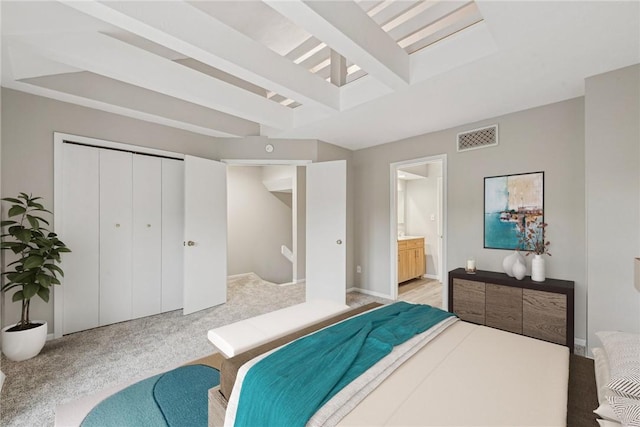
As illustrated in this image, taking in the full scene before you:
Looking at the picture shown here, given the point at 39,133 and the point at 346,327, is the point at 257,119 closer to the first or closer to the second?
the point at 39,133

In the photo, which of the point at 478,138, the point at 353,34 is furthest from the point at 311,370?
the point at 478,138

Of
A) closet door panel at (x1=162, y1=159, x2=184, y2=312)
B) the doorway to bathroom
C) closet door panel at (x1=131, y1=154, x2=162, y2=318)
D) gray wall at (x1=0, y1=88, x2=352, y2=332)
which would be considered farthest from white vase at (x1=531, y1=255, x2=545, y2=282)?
gray wall at (x1=0, y1=88, x2=352, y2=332)

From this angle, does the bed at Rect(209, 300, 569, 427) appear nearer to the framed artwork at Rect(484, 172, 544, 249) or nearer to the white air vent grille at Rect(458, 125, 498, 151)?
the framed artwork at Rect(484, 172, 544, 249)

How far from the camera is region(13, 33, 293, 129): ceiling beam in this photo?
2.11 metres

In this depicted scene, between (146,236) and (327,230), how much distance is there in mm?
2378

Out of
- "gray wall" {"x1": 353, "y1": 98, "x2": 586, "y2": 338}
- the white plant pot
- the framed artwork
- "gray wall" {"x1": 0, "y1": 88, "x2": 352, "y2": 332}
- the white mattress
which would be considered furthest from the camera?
the framed artwork

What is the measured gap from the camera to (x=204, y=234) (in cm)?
386

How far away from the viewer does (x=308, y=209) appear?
14.6 ft

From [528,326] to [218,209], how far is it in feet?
12.8

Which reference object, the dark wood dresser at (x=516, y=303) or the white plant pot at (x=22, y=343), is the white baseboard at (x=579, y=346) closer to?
the dark wood dresser at (x=516, y=303)

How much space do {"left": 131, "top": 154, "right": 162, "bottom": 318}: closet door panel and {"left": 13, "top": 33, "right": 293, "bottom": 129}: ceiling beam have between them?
1.23m

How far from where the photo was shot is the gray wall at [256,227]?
6.12 m

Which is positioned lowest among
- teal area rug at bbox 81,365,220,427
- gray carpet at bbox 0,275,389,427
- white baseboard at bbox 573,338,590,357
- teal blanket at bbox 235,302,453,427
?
white baseboard at bbox 573,338,590,357

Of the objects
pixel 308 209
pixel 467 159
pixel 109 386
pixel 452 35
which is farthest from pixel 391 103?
pixel 109 386
